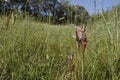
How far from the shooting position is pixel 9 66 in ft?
6.00

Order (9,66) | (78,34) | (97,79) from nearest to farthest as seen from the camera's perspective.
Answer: (78,34) → (97,79) → (9,66)

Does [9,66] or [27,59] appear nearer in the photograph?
[9,66]

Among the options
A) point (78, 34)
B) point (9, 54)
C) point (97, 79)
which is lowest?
point (97, 79)

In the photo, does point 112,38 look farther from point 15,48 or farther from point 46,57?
point 15,48

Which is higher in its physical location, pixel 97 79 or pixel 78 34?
pixel 78 34

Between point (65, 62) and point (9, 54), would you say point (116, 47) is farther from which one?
point (9, 54)

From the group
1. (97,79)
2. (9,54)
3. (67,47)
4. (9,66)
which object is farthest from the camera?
(67,47)

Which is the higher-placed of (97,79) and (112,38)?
(112,38)

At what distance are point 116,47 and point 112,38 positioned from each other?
0.11 metres

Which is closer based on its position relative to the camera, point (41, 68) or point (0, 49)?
point (41, 68)

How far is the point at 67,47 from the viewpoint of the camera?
247 centimetres

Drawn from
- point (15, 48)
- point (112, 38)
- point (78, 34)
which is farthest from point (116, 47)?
point (78, 34)

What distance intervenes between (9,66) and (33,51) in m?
0.41

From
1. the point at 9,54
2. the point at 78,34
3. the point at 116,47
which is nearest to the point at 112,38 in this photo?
the point at 116,47
